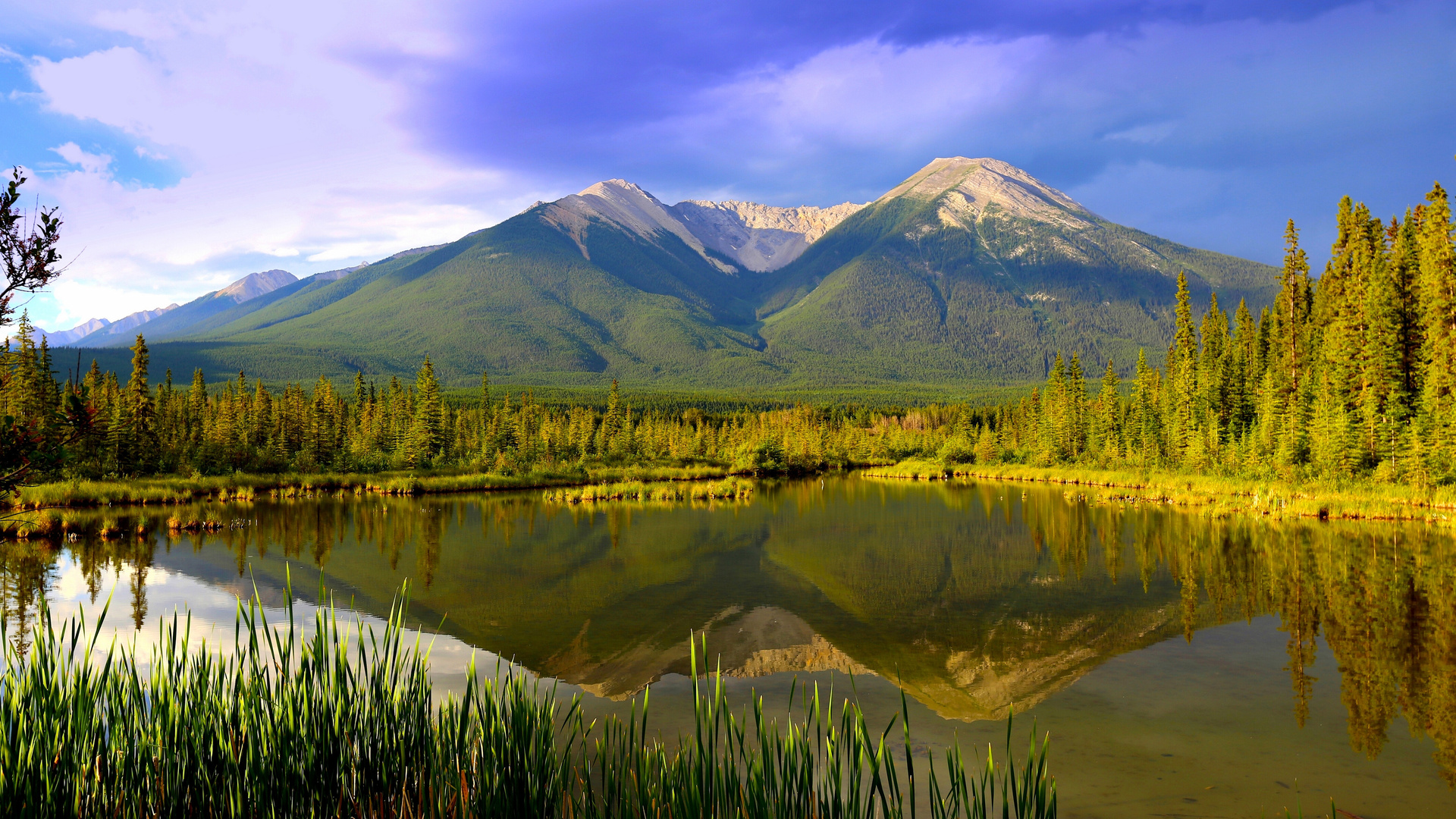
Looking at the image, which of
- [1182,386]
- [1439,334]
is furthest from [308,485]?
[1182,386]

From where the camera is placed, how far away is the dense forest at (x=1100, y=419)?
120 feet

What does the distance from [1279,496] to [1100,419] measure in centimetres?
4370

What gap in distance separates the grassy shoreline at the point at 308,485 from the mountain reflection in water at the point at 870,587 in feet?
13.1

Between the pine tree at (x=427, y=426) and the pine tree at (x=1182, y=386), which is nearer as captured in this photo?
the pine tree at (x=1182, y=386)

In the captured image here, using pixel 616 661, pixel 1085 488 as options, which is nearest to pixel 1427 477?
pixel 1085 488

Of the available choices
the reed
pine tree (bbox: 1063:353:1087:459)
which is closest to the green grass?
the reed

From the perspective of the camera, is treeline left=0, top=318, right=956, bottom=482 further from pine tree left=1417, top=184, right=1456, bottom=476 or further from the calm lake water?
pine tree left=1417, top=184, right=1456, bottom=476

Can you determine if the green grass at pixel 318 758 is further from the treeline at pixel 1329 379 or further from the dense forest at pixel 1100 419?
the treeline at pixel 1329 379

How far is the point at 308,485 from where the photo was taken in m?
48.9

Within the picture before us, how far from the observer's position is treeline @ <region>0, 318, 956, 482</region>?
152ft

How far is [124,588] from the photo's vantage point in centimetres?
1903

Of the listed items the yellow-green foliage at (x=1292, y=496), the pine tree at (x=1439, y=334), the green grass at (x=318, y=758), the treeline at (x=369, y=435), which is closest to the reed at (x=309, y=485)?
the treeline at (x=369, y=435)

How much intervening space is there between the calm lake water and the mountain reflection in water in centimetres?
10

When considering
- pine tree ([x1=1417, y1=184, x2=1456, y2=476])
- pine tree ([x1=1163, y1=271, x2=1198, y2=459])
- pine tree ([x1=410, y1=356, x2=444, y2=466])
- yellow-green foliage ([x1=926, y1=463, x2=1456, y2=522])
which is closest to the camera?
yellow-green foliage ([x1=926, y1=463, x2=1456, y2=522])
